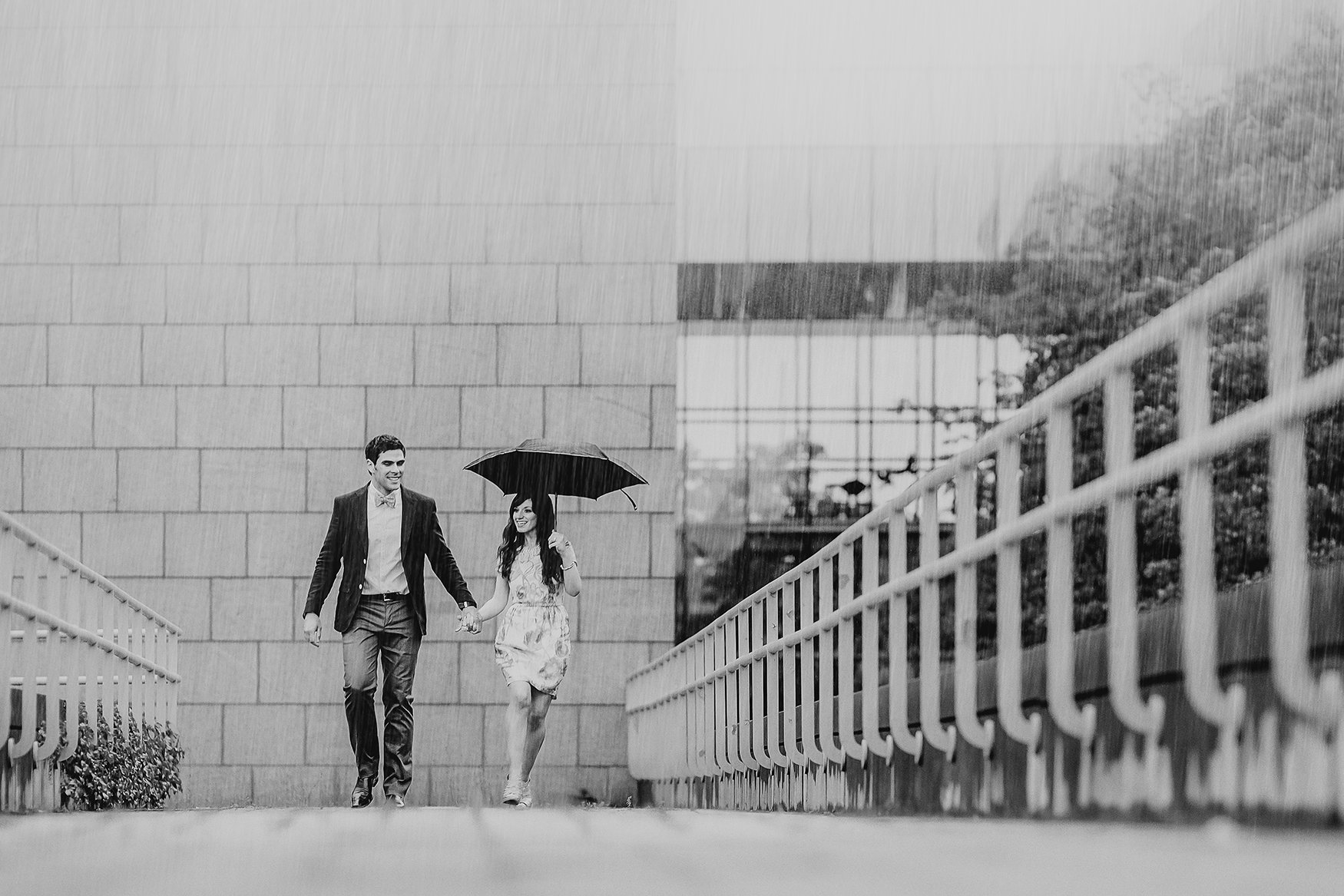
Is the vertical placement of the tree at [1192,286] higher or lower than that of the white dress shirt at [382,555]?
higher

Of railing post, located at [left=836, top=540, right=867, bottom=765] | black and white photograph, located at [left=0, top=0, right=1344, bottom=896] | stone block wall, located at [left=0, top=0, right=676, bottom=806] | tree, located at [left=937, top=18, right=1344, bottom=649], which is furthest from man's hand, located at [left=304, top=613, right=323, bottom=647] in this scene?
tree, located at [left=937, top=18, right=1344, bottom=649]

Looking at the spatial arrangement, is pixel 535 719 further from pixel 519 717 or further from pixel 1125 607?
pixel 1125 607

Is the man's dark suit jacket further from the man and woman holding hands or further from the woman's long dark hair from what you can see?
the woman's long dark hair

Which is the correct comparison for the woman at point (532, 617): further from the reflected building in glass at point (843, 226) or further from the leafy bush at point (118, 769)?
the reflected building in glass at point (843, 226)

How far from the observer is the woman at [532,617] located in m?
10.2

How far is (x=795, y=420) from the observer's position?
106 feet

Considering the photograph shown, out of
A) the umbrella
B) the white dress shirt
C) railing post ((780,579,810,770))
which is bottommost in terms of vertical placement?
railing post ((780,579,810,770))

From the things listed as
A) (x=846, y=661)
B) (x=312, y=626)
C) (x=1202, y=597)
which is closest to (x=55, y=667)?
(x=312, y=626)

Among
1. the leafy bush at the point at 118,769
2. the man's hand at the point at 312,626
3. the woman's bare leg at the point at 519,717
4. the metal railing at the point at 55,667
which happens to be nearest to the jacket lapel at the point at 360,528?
the man's hand at the point at 312,626

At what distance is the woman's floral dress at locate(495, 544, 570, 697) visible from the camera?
1028 centimetres

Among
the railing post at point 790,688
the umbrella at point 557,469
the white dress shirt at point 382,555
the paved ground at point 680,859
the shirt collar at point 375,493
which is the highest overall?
the umbrella at point 557,469

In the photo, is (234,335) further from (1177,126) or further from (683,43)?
(683,43)

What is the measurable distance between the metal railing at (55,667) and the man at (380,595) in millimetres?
1157

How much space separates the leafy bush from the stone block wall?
3406 millimetres
